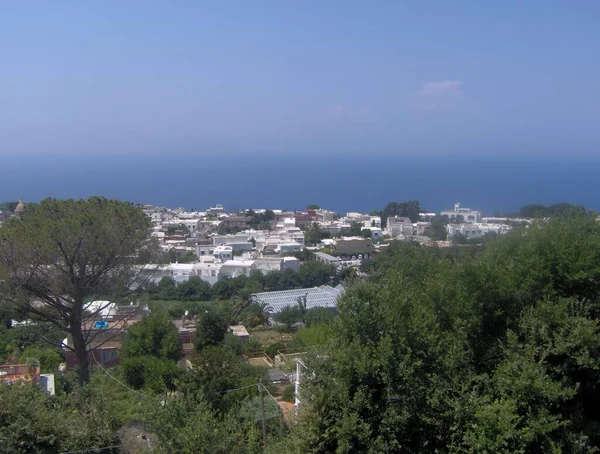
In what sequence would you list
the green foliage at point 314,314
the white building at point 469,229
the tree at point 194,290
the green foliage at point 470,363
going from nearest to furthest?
the green foliage at point 470,363, the green foliage at point 314,314, the tree at point 194,290, the white building at point 469,229

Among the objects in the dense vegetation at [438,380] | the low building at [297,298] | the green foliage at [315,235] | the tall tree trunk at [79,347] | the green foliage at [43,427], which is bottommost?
the green foliage at [315,235]

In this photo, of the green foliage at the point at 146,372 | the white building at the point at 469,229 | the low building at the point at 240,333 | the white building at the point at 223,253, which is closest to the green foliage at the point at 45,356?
the green foliage at the point at 146,372

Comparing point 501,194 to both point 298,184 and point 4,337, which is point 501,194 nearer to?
point 298,184

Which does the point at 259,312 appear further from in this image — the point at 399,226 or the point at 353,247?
the point at 399,226

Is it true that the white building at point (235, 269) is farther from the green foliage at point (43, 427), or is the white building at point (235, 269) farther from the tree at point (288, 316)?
the green foliage at point (43, 427)

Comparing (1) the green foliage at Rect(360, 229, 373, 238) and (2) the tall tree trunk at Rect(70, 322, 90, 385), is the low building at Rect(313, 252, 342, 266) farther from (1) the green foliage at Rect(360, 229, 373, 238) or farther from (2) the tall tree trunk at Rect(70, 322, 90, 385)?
(2) the tall tree trunk at Rect(70, 322, 90, 385)

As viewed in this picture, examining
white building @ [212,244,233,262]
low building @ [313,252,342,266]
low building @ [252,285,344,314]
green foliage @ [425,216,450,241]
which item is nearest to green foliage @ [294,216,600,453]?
low building @ [252,285,344,314]
